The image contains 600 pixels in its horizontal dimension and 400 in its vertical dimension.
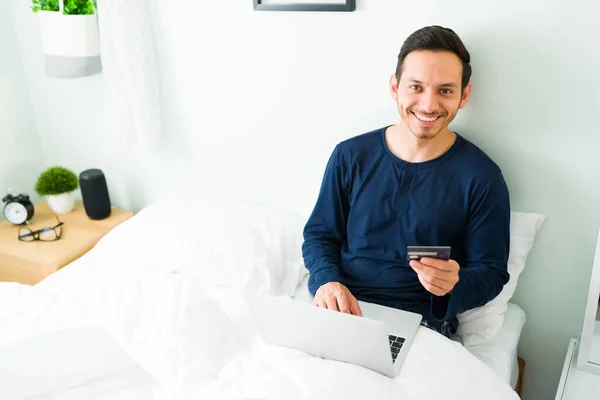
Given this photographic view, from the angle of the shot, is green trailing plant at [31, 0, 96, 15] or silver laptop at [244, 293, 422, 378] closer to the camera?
silver laptop at [244, 293, 422, 378]

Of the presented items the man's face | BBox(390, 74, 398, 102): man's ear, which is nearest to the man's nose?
the man's face

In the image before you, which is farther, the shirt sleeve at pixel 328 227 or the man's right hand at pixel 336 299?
the shirt sleeve at pixel 328 227

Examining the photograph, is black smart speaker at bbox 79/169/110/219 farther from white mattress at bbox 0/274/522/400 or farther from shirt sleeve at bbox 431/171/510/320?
shirt sleeve at bbox 431/171/510/320

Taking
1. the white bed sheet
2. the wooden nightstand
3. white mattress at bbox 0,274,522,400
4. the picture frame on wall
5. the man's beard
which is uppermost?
the picture frame on wall

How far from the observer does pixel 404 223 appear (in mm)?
1331

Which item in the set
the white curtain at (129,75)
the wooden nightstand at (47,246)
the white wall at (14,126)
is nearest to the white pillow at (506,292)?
the white curtain at (129,75)

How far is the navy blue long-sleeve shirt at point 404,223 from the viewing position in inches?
49.9

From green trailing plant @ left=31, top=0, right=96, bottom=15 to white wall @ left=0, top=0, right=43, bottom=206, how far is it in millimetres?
363

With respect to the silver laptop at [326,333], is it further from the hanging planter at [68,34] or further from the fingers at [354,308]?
the hanging planter at [68,34]

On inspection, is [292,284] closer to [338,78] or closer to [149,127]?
[338,78]

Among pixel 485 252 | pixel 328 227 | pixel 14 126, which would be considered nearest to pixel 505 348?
pixel 485 252

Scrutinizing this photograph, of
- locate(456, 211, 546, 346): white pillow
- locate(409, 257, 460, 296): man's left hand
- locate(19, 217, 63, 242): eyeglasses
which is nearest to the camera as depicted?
locate(409, 257, 460, 296): man's left hand

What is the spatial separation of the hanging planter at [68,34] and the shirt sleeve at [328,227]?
858 mm

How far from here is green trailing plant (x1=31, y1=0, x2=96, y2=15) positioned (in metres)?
1.62
